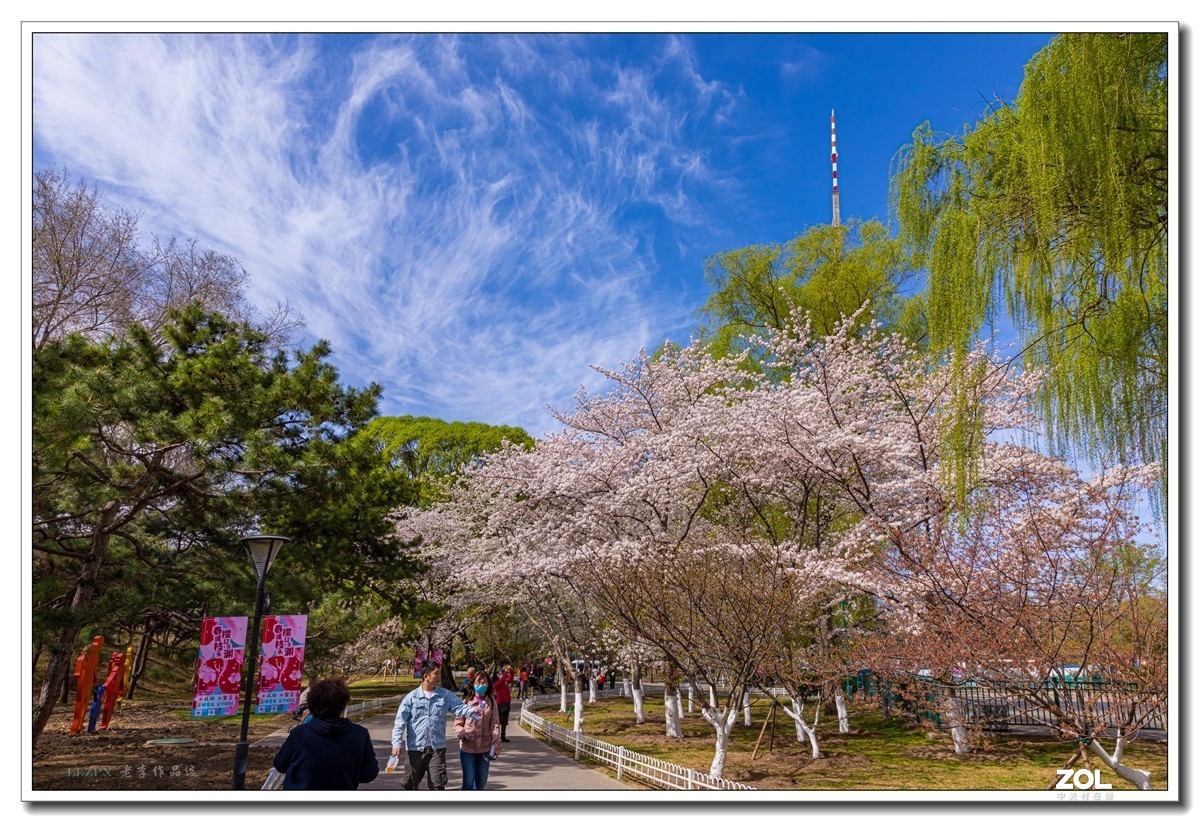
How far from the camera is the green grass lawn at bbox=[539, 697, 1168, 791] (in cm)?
654

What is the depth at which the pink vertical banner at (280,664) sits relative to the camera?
23.8 feet

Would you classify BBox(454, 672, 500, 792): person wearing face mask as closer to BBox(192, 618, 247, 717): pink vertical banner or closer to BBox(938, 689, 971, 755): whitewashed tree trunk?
BBox(192, 618, 247, 717): pink vertical banner

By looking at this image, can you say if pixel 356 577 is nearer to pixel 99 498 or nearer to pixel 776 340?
pixel 99 498

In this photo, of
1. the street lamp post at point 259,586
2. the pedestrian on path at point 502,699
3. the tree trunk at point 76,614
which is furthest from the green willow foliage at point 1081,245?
the pedestrian on path at point 502,699

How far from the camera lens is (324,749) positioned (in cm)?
357

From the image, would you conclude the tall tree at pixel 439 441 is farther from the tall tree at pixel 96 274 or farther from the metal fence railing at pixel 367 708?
the tall tree at pixel 96 274

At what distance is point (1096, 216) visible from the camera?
570cm

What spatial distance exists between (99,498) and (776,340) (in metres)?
11.0

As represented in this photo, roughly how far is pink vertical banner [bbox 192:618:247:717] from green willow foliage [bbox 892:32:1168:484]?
7.21m

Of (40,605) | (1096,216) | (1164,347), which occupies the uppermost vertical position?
(1096,216)
